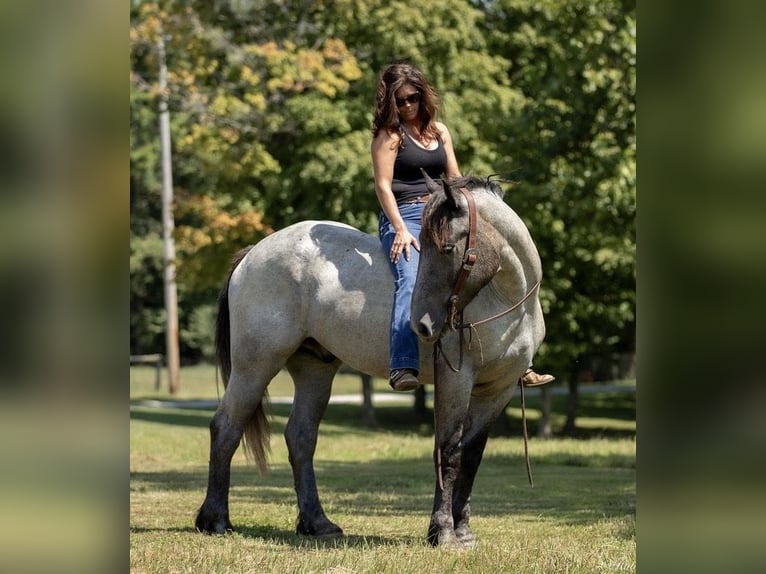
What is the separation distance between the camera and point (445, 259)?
6.17 meters

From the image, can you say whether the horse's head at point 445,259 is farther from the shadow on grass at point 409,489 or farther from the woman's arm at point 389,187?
the shadow on grass at point 409,489

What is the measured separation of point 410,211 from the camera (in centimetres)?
685

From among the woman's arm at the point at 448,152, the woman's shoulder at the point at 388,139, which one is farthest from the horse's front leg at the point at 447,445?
the woman's shoulder at the point at 388,139

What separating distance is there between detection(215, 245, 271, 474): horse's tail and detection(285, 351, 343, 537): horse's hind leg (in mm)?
202

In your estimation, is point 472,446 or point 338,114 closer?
point 472,446

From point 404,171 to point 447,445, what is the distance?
5.64ft

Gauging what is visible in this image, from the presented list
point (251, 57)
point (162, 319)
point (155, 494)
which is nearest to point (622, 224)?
point (251, 57)

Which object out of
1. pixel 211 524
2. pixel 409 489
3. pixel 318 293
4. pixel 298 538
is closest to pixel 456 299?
pixel 318 293

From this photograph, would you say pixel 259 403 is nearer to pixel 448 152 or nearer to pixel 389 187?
pixel 389 187

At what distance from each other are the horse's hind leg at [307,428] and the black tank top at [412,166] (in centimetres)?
149

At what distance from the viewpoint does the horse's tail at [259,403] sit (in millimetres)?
7711

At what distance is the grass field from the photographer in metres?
5.80
